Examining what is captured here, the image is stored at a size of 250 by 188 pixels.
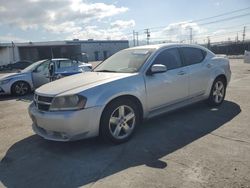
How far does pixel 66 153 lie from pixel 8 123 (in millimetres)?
2861

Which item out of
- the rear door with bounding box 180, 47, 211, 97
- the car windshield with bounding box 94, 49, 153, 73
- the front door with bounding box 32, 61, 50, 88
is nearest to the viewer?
the car windshield with bounding box 94, 49, 153, 73

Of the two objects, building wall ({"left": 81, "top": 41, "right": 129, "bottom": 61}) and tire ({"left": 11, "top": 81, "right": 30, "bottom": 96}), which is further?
building wall ({"left": 81, "top": 41, "right": 129, "bottom": 61})

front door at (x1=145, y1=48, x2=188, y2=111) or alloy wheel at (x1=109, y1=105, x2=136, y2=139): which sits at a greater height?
front door at (x1=145, y1=48, x2=188, y2=111)

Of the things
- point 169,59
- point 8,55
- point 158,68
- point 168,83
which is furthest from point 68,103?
point 8,55

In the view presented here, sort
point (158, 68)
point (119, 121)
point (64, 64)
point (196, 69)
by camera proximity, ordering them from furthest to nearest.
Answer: point (64, 64) → point (196, 69) → point (158, 68) → point (119, 121)

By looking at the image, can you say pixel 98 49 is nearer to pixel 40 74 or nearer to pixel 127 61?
pixel 40 74

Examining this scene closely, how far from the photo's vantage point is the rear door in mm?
5973

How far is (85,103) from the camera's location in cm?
427

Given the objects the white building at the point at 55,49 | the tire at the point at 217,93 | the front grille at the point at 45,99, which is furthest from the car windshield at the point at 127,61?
the white building at the point at 55,49

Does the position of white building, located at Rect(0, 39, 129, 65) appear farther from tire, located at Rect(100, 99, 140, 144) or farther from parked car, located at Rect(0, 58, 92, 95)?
tire, located at Rect(100, 99, 140, 144)

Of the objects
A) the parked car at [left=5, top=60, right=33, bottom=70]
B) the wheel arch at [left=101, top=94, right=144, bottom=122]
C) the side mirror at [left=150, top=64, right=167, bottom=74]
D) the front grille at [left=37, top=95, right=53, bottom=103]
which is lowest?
the parked car at [left=5, top=60, right=33, bottom=70]

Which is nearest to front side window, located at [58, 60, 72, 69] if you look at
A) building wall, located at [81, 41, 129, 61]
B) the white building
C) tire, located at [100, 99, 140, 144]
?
tire, located at [100, 99, 140, 144]

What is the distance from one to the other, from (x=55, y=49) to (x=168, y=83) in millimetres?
52209

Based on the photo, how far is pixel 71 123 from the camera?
422 cm
